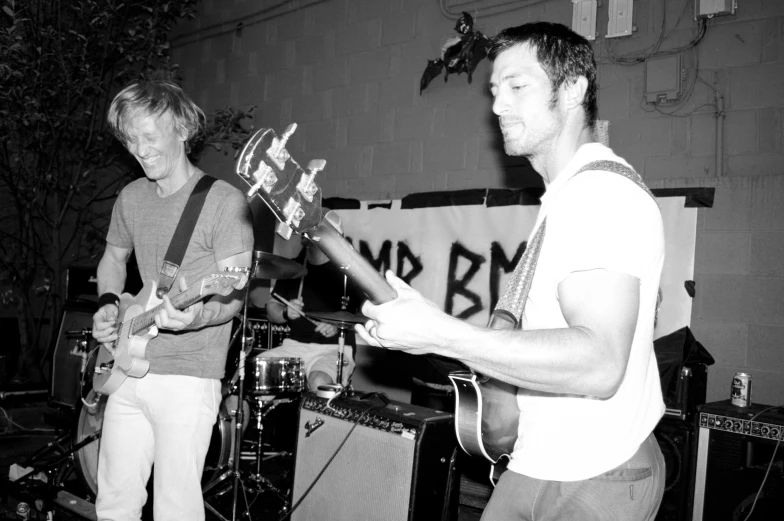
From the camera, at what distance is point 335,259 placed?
130 cm

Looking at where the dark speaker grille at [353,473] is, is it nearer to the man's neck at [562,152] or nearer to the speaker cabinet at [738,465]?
the speaker cabinet at [738,465]

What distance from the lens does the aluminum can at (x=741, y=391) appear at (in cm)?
323

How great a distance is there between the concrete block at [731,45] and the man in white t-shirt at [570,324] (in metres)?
2.79

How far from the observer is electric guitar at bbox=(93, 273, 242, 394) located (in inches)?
84.2

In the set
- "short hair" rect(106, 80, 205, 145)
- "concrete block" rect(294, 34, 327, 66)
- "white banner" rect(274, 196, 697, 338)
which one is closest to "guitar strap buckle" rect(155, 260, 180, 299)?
"short hair" rect(106, 80, 205, 145)

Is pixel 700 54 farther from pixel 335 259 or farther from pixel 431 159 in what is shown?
pixel 335 259

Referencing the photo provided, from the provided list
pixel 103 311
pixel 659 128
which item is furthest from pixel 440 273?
pixel 103 311

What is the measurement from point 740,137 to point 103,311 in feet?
11.1

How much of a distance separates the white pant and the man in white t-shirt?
117cm

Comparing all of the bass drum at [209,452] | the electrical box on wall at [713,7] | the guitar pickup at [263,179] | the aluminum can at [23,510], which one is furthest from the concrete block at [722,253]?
the aluminum can at [23,510]

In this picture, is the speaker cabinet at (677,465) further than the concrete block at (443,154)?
No

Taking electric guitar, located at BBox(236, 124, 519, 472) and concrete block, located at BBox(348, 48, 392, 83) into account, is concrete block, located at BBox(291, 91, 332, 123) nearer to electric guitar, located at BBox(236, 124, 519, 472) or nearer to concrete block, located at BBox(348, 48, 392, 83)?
concrete block, located at BBox(348, 48, 392, 83)

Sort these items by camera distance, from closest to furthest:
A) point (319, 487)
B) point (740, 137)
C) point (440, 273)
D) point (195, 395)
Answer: point (195, 395)
point (319, 487)
point (740, 137)
point (440, 273)

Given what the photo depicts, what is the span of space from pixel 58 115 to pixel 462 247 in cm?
393
